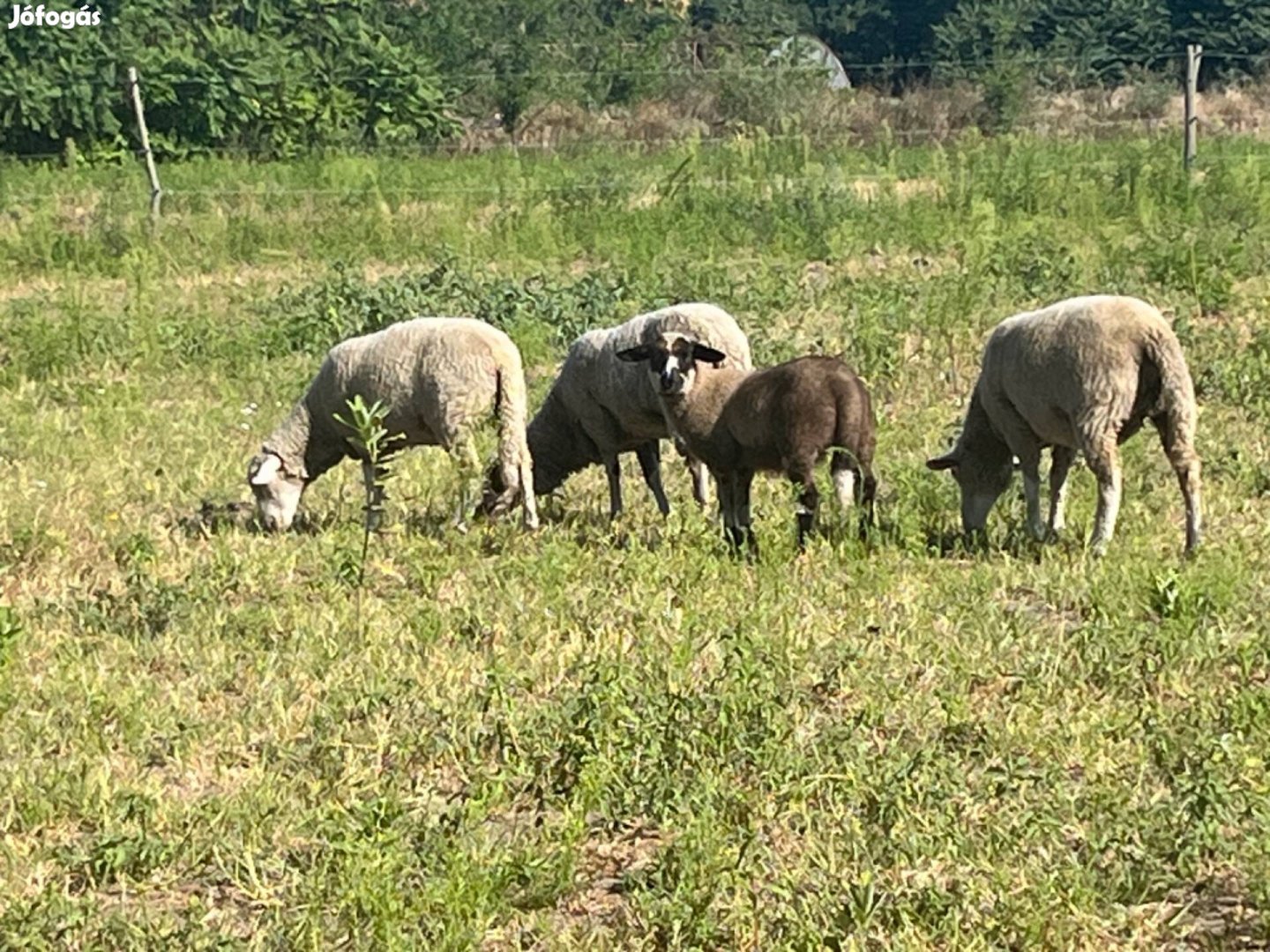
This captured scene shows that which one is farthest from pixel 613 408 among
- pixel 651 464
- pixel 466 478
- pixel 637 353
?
pixel 466 478

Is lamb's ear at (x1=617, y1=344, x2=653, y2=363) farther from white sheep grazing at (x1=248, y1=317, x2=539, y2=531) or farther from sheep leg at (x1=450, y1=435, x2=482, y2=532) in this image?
sheep leg at (x1=450, y1=435, x2=482, y2=532)

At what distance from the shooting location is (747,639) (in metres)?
6.02

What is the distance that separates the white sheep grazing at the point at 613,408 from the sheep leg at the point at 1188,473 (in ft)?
9.70

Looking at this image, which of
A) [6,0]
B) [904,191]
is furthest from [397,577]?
[6,0]

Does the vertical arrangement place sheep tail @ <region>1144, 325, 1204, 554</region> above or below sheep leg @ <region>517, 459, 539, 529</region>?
above

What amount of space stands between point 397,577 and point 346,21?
2748 cm

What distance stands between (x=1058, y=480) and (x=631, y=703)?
3.85m

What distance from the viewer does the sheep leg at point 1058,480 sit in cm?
868

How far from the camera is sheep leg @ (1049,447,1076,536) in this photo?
868 cm

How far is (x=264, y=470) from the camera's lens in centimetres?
982

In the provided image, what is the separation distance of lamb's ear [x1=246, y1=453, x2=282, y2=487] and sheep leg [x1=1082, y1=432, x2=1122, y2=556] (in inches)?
185

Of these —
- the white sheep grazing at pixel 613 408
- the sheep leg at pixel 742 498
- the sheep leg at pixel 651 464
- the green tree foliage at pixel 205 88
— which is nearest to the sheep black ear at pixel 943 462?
the sheep leg at pixel 742 498

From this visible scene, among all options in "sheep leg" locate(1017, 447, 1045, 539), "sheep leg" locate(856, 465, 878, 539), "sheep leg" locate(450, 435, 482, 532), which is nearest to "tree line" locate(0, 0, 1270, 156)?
"sheep leg" locate(450, 435, 482, 532)

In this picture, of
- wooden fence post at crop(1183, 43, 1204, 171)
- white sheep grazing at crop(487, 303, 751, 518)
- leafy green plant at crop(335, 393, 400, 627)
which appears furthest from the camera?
wooden fence post at crop(1183, 43, 1204, 171)
